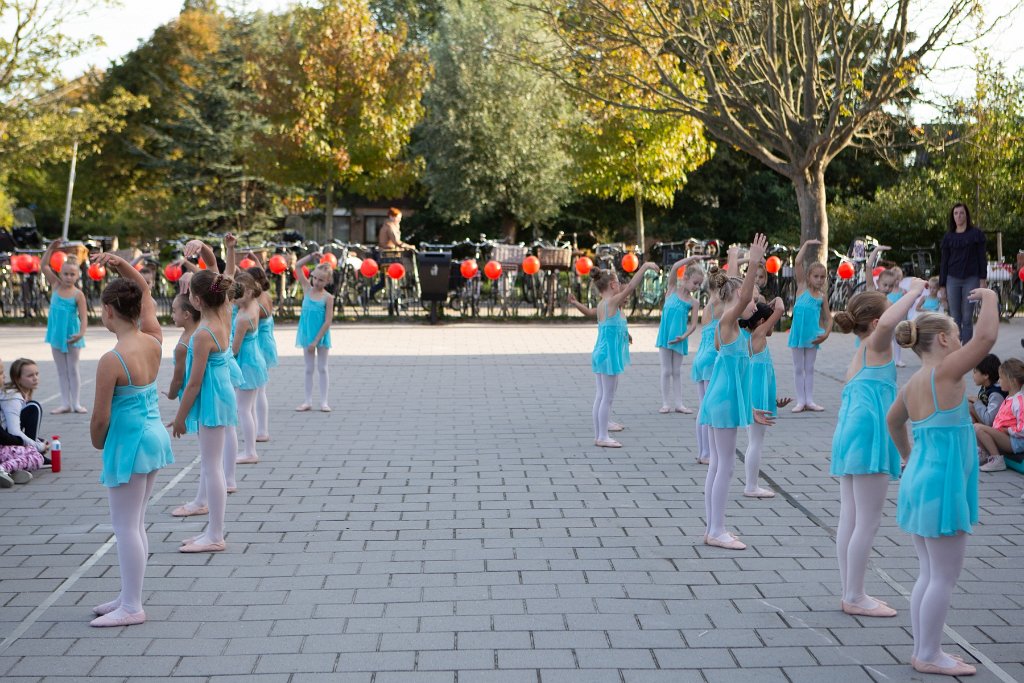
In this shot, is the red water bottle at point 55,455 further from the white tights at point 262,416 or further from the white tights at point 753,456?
the white tights at point 753,456

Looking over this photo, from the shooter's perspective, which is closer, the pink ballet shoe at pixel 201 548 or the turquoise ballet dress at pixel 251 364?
the pink ballet shoe at pixel 201 548

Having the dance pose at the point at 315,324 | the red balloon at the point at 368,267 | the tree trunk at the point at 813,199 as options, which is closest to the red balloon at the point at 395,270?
the red balloon at the point at 368,267

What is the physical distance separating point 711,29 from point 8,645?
16.1 m

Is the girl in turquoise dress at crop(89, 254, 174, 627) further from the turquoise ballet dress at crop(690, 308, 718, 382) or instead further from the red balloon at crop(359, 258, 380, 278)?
the red balloon at crop(359, 258, 380, 278)

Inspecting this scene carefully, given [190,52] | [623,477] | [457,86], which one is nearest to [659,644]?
[623,477]

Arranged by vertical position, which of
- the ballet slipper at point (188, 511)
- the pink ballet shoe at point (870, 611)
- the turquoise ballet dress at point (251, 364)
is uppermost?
the turquoise ballet dress at point (251, 364)

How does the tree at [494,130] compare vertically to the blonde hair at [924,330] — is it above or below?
above

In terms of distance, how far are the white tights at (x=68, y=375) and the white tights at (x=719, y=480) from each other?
7.16 m

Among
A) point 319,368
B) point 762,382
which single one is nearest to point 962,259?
point 762,382

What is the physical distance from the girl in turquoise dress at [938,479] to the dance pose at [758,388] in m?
2.83

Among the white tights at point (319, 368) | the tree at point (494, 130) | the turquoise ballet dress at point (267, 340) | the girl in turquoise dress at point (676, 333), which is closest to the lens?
the turquoise ballet dress at point (267, 340)

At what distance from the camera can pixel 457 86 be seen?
32969mm

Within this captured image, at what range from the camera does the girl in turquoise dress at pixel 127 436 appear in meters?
4.87

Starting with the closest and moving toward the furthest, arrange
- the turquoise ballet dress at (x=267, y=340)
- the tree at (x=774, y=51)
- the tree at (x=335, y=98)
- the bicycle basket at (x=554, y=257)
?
the turquoise ballet dress at (x=267, y=340)
the tree at (x=774, y=51)
the bicycle basket at (x=554, y=257)
the tree at (x=335, y=98)
